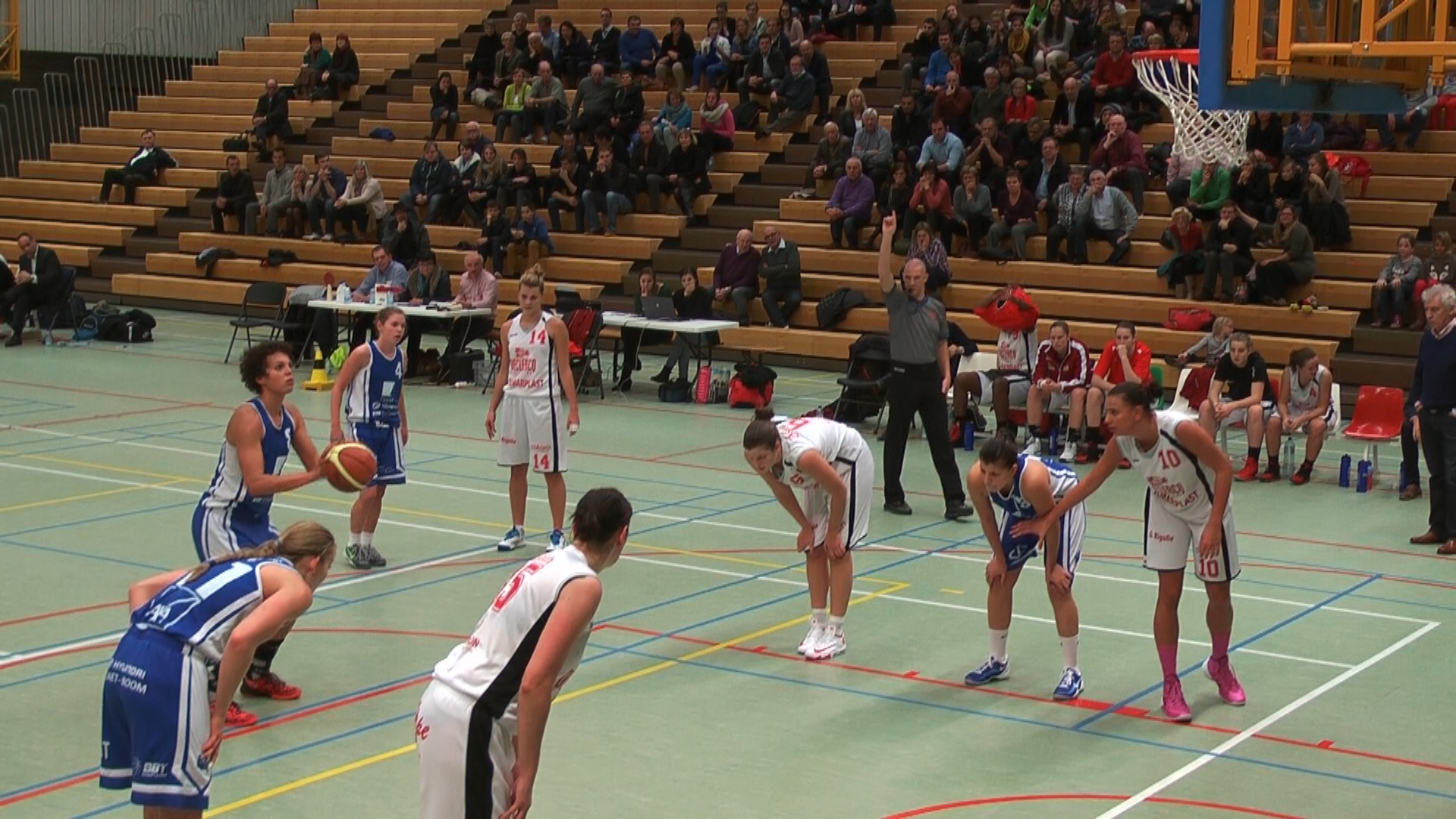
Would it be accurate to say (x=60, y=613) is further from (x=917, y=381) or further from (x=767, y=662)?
(x=917, y=381)

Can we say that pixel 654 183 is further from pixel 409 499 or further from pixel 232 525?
pixel 232 525

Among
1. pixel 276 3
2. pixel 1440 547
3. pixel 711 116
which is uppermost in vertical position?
pixel 276 3

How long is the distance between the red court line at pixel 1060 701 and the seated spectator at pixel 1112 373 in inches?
287

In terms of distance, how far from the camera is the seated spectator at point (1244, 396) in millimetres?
15211

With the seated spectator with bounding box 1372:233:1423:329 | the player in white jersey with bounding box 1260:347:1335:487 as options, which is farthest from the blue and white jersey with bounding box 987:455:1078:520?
the seated spectator with bounding box 1372:233:1423:329

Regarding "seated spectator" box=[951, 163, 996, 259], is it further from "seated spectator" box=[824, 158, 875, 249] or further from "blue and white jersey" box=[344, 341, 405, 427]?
"blue and white jersey" box=[344, 341, 405, 427]

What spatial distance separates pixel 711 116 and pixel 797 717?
18.4 m

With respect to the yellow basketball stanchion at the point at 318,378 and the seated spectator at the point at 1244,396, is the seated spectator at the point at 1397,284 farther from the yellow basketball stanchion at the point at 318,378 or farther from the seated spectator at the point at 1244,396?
the yellow basketball stanchion at the point at 318,378

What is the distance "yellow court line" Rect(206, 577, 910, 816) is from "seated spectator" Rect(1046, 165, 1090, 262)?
11.2 meters

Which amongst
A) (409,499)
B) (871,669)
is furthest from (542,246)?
(871,669)

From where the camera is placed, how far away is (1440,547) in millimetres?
12523

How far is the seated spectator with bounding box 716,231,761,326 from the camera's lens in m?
21.7

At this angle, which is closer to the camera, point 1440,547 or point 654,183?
point 1440,547

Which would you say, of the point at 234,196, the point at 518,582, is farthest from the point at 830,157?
the point at 518,582
